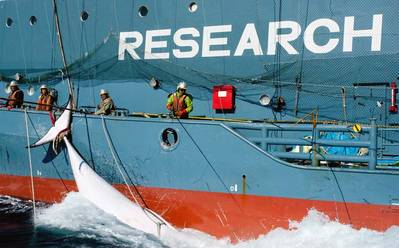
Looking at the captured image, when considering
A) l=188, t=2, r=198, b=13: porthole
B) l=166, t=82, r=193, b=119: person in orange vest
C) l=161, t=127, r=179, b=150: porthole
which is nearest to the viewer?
l=161, t=127, r=179, b=150: porthole

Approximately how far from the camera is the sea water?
21.3ft

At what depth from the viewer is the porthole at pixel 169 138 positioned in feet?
25.2

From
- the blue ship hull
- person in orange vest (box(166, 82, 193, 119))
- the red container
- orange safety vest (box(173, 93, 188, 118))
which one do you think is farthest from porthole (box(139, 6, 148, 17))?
orange safety vest (box(173, 93, 188, 118))

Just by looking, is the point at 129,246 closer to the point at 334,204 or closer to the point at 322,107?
the point at 334,204

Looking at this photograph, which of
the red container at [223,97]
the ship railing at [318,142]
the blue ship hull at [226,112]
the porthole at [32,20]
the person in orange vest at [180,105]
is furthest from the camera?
the porthole at [32,20]

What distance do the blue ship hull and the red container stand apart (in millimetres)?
230

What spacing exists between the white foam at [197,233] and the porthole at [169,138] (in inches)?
54.1

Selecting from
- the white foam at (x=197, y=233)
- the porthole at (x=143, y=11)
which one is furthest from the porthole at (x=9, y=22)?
the white foam at (x=197, y=233)

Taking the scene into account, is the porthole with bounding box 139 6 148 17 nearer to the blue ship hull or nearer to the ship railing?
the blue ship hull

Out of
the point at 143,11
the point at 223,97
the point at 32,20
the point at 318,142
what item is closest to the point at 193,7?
the point at 143,11

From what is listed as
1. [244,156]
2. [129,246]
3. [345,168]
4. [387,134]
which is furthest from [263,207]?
[387,134]

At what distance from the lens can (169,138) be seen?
776 centimetres

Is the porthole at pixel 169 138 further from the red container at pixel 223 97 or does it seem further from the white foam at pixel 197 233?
the red container at pixel 223 97

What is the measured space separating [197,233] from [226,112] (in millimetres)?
3012
